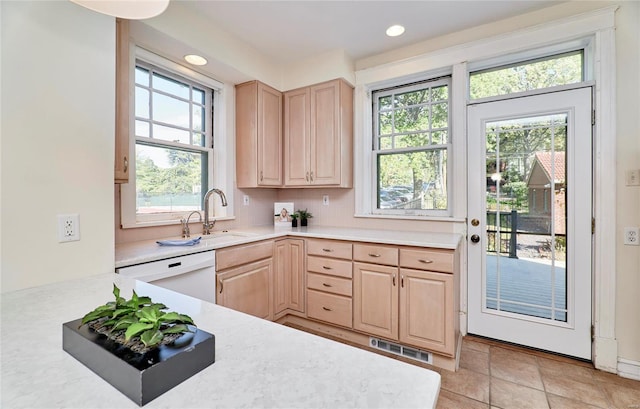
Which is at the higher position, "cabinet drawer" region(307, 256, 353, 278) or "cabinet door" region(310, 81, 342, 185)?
"cabinet door" region(310, 81, 342, 185)

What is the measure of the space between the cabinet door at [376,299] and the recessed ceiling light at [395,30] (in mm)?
2032

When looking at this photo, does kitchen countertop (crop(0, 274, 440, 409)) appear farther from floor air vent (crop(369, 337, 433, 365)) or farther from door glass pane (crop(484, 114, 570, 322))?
Answer: door glass pane (crop(484, 114, 570, 322))

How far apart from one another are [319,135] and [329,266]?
1.34 m

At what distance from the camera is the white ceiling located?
7.18 ft

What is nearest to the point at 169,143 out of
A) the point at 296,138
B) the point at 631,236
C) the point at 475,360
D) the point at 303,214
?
the point at 296,138

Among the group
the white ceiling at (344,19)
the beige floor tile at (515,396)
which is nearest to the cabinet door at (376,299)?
the beige floor tile at (515,396)

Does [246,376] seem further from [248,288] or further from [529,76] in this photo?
[529,76]

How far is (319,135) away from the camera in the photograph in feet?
9.80

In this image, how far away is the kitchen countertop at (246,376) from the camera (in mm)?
508

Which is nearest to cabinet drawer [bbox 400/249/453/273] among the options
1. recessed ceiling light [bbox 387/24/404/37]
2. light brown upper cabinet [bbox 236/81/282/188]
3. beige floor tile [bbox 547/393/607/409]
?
beige floor tile [bbox 547/393/607/409]

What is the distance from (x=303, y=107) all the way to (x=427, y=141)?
1.32m

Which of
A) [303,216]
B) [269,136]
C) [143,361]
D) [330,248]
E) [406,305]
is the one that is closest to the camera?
[143,361]

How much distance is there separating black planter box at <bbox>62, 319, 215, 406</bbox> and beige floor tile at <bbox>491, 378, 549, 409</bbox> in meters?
1.94

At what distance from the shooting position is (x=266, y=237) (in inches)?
98.9
